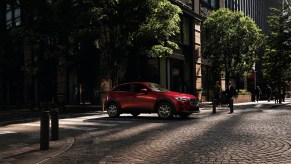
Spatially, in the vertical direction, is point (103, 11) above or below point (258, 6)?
below

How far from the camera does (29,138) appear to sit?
29.8 feet

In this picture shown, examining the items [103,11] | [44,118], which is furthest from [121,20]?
[44,118]

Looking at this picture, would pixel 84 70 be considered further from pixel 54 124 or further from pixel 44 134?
pixel 44 134

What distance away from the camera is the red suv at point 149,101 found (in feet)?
43.8

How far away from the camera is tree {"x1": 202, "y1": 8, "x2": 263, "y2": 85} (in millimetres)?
A: 27844

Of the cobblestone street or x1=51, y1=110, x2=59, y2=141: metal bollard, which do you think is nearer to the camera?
the cobblestone street

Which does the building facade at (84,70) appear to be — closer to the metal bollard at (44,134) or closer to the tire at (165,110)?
the tire at (165,110)

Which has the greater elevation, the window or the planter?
the window

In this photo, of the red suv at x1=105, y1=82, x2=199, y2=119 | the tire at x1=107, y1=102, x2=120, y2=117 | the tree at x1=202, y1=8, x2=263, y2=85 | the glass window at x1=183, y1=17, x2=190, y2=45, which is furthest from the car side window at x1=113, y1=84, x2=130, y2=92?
the tree at x1=202, y1=8, x2=263, y2=85

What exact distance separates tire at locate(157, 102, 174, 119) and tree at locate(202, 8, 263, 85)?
625 inches

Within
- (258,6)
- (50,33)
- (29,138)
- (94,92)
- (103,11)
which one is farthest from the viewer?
(258,6)

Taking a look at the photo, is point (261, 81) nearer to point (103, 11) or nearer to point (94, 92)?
point (94, 92)

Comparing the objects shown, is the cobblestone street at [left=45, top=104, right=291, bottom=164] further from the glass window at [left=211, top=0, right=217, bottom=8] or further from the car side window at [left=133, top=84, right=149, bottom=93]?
the glass window at [left=211, top=0, right=217, bottom=8]

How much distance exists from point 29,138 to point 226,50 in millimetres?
21788
